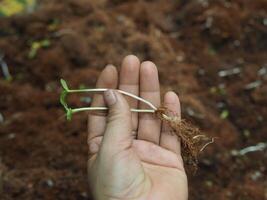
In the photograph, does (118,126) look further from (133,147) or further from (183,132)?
(183,132)

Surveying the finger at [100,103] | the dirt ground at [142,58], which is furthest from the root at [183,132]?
the dirt ground at [142,58]

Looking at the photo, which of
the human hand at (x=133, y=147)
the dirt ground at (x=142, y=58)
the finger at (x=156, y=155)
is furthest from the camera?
the dirt ground at (x=142, y=58)

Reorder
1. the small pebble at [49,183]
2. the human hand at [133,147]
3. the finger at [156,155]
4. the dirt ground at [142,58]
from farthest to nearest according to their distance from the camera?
the dirt ground at [142,58], the small pebble at [49,183], the finger at [156,155], the human hand at [133,147]

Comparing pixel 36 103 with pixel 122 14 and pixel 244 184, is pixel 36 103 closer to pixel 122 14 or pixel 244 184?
pixel 122 14

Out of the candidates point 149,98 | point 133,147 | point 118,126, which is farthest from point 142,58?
point 118,126

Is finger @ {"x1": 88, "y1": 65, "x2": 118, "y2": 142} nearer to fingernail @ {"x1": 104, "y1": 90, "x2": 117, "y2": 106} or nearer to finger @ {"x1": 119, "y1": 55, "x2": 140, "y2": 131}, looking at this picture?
finger @ {"x1": 119, "y1": 55, "x2": 140, "y2": 131}

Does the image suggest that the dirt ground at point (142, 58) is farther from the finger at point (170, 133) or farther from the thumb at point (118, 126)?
the thumb at point (118, 126)
